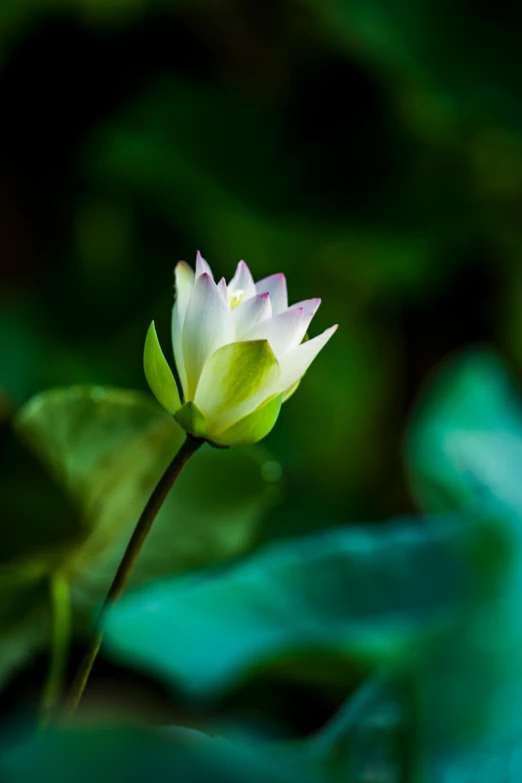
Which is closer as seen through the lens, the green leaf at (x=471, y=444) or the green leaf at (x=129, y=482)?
the green leaf at (x=129, y=482)

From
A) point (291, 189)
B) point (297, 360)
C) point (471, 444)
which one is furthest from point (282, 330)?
point (291, 189)

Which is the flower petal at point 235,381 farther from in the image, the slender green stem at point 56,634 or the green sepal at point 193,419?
the slender green stem at point 56,634

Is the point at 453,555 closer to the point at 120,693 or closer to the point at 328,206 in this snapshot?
the point at 120,693

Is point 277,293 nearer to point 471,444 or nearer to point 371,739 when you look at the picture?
point 371,739

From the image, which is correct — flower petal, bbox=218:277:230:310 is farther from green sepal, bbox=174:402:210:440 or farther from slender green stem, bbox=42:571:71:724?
slender green stem, bbox=42:571:71:724

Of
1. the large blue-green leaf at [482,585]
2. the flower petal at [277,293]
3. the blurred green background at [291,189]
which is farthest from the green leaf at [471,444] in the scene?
the flower petal at [277,293]

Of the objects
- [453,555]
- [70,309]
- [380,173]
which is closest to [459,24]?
[380,173]

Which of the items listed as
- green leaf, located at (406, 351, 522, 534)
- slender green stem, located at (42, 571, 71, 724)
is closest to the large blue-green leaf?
green leaf, located at (406, 351, 522, 534)
